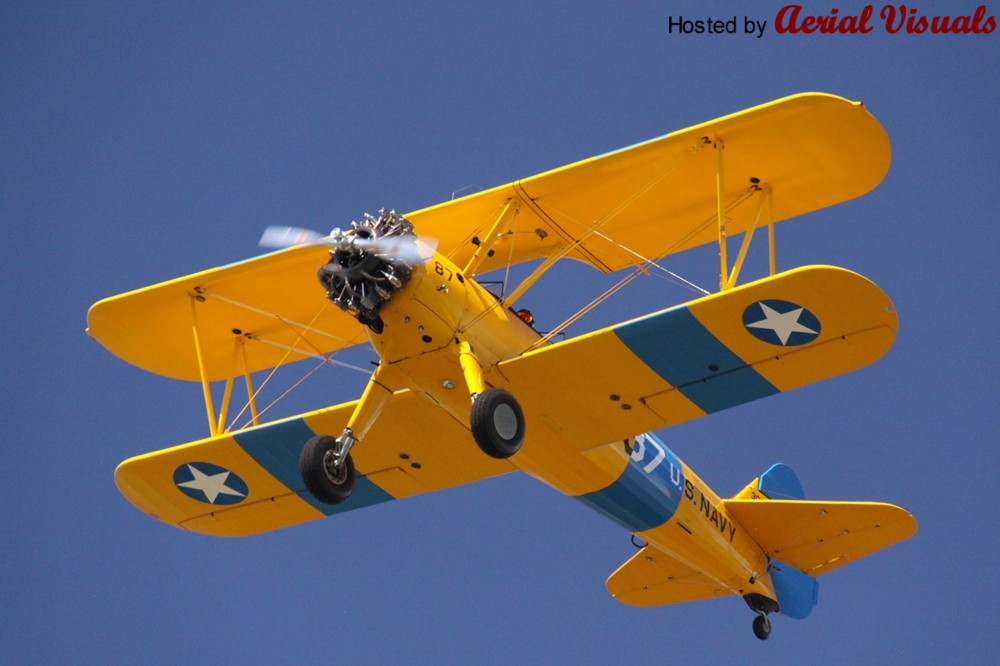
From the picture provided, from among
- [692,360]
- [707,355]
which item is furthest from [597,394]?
[707,355]

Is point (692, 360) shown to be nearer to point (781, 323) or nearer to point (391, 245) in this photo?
point (781, 323)

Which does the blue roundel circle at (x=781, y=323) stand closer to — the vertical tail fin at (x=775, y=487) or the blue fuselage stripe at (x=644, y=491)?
the blue fuselage stripe at (x=644, y=491)

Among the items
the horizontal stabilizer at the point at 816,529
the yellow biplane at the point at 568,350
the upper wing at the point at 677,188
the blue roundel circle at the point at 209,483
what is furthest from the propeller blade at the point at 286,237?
the horizontal stabilizer at the point at 816,529

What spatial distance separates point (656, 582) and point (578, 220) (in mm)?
4038

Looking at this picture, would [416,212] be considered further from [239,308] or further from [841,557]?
[841,557]

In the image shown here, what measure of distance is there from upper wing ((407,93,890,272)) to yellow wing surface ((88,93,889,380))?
11mm

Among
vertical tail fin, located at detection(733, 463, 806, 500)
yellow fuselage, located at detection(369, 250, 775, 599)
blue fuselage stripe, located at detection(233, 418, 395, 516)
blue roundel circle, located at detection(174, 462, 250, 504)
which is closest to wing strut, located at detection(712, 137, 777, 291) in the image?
yellow fuselage, located at detection(369, 250, 775, 599)

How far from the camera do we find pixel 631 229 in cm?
1450

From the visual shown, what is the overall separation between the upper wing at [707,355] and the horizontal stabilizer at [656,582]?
335 centimetres

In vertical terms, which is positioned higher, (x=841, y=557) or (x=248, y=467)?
(x=841, y=557)

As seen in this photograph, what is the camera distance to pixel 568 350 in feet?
41.4

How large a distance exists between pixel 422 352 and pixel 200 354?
244 centimetres

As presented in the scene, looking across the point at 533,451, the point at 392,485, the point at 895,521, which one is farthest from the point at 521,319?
the point at 895,521

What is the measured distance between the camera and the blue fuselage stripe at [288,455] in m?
14.1
